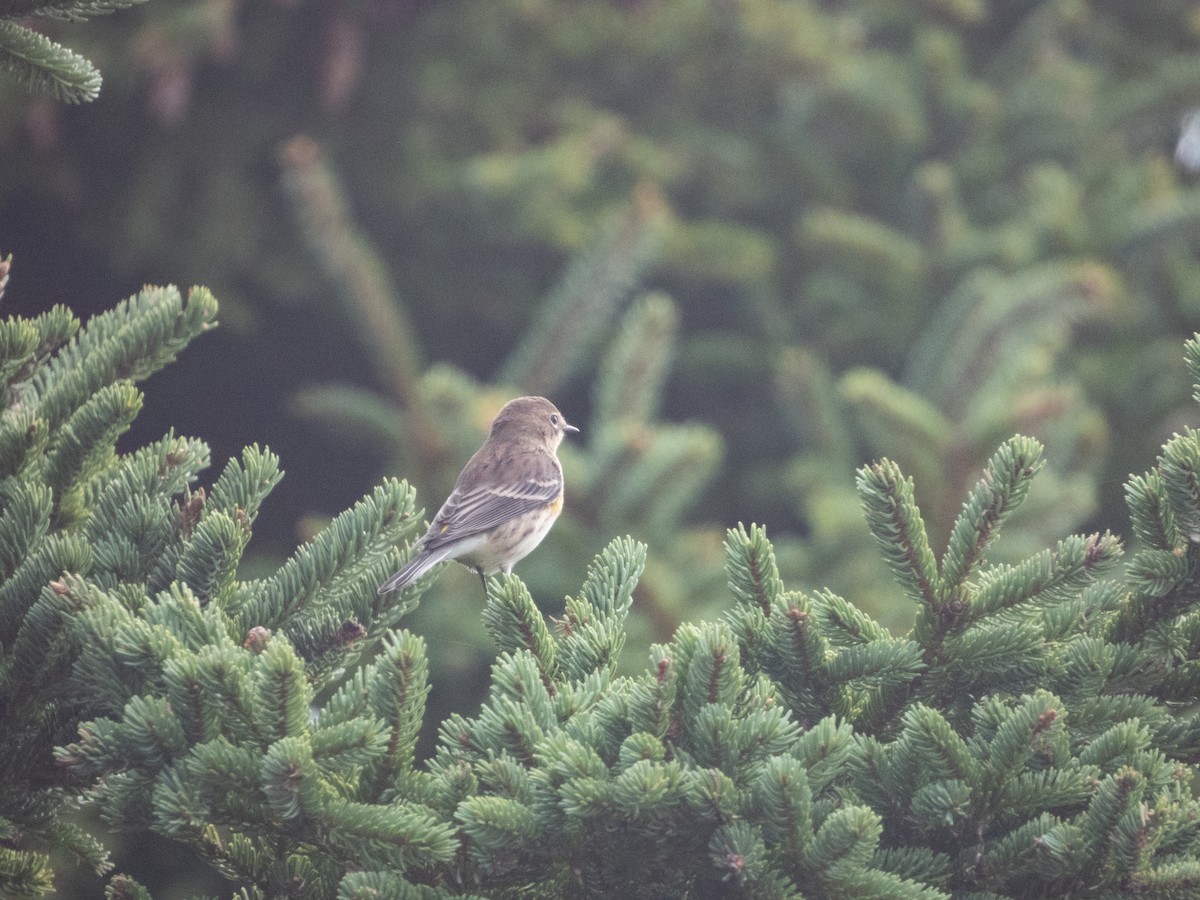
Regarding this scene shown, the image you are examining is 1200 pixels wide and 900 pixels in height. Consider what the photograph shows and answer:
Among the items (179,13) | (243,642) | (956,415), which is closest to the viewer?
(243,642)

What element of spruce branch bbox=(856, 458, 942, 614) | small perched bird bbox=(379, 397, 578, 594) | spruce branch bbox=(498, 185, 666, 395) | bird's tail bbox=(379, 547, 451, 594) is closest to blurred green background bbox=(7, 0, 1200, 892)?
spruce branch bbox=(498, 185, 666, 395)

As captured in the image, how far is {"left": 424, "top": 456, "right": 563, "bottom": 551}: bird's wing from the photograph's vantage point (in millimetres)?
4039

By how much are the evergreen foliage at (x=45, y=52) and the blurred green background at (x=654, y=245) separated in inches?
88.7

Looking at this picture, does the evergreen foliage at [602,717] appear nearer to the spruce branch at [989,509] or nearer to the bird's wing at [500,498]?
the spruce branch at [989,509]

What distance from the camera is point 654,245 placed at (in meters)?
4.67

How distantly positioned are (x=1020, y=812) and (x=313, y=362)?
4.59 metres

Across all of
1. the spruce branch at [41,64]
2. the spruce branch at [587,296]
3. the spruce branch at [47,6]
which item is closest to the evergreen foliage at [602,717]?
the spruce branch at [41,64]

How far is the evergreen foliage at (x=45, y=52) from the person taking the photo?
194 cm

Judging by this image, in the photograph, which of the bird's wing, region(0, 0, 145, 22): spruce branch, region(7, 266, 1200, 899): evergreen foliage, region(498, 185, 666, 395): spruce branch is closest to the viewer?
region(7, 266, 1200, 899): evergreen foliage

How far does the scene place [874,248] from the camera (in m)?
5.31

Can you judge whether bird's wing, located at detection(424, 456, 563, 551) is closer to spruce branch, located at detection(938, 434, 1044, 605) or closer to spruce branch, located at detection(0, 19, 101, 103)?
spruce branch, located at detection(0, 19, 101, 103)

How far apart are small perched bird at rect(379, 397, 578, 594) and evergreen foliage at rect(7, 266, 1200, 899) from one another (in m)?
1.67

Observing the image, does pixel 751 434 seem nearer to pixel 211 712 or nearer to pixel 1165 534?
pixel 1165 534

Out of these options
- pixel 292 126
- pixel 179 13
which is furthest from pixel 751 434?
pixel 179 13
